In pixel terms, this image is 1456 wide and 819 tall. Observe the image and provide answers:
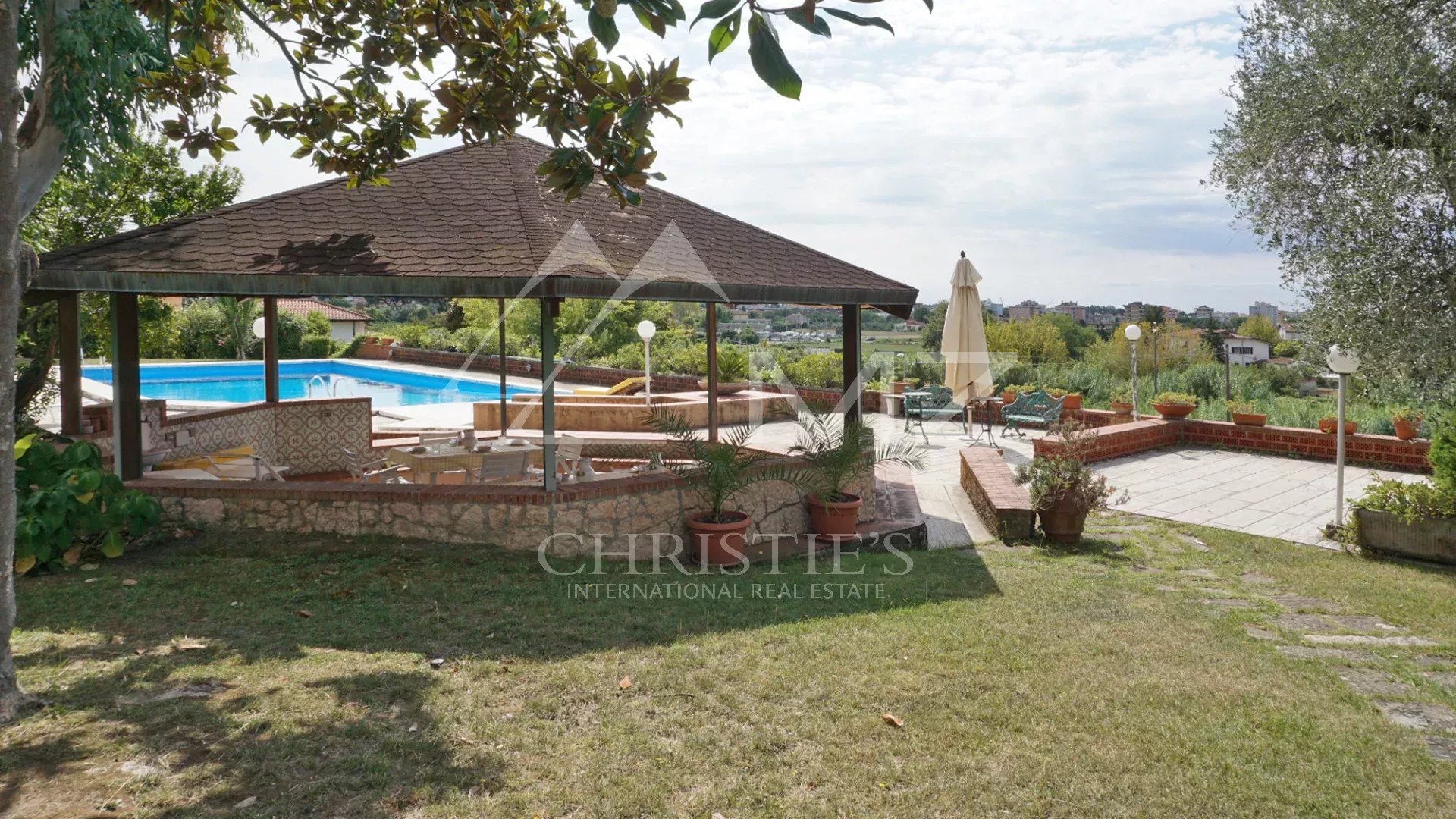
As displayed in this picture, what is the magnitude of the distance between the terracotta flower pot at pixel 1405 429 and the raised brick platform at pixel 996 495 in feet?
22.3

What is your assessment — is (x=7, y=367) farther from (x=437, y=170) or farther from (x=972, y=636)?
(x=437, y=170)

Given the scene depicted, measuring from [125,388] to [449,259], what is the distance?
11.0 ft

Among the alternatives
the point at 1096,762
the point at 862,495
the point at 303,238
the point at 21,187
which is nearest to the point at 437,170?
the point at 303,238

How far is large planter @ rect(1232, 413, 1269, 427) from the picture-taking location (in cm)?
1553

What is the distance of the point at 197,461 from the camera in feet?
31.4

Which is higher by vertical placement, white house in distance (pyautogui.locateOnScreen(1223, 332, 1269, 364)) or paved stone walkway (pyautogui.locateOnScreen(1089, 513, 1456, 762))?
white house in distance (pyautogui.locateOnScreen(1223, 332, 1269, 364))

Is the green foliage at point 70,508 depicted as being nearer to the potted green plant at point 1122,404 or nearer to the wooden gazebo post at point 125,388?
the wooden gazebo post at point 125,388

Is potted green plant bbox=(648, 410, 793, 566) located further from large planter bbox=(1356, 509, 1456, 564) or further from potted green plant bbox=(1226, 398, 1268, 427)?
potted green plant bbox=(1226, 398, 1268, 427)

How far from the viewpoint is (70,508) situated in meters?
6.79

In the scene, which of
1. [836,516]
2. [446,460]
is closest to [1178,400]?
[836,516]

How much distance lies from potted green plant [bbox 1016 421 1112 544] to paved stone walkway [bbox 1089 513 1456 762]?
36.4 inches

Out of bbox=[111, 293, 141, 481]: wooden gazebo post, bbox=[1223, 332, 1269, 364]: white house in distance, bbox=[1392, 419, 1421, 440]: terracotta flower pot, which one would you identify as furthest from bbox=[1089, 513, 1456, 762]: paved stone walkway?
bbox=[1223, 332, 1269, 364]: white house in distance

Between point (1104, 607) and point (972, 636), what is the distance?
157 cm

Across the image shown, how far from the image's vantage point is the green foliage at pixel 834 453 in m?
8.83
